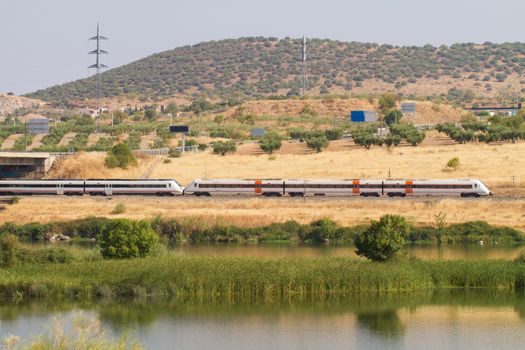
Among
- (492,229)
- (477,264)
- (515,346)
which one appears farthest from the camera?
(492,229)

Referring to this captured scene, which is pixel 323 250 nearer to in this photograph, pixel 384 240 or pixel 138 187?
pixel 384 240

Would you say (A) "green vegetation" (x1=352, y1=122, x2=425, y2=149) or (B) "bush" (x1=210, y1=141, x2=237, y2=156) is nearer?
(B) "bush" (x1=210, y1=141, x2=237, y2=156)

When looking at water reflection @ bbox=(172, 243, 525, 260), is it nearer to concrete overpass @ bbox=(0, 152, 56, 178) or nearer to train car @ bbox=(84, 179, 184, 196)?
train car @ bbox=(84, 179, 184, 196)

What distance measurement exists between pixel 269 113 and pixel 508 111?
132ft

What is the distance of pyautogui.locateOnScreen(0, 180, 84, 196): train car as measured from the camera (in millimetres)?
102250

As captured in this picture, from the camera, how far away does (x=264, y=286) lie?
6044 centimetres

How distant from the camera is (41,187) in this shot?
337ft

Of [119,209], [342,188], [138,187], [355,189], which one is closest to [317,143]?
[355,189]

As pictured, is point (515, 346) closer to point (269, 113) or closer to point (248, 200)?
point (248, 200)

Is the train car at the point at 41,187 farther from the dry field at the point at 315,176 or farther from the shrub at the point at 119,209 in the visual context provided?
the shrub at the point at 119,209

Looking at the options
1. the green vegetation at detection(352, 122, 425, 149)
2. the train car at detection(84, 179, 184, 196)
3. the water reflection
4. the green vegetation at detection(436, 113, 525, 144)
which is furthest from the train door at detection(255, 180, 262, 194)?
the green vegetation at detection(436, 113, 525, 144)

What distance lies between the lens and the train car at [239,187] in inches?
3920

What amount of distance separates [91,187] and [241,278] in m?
44.5

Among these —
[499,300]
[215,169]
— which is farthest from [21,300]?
[215,169]
